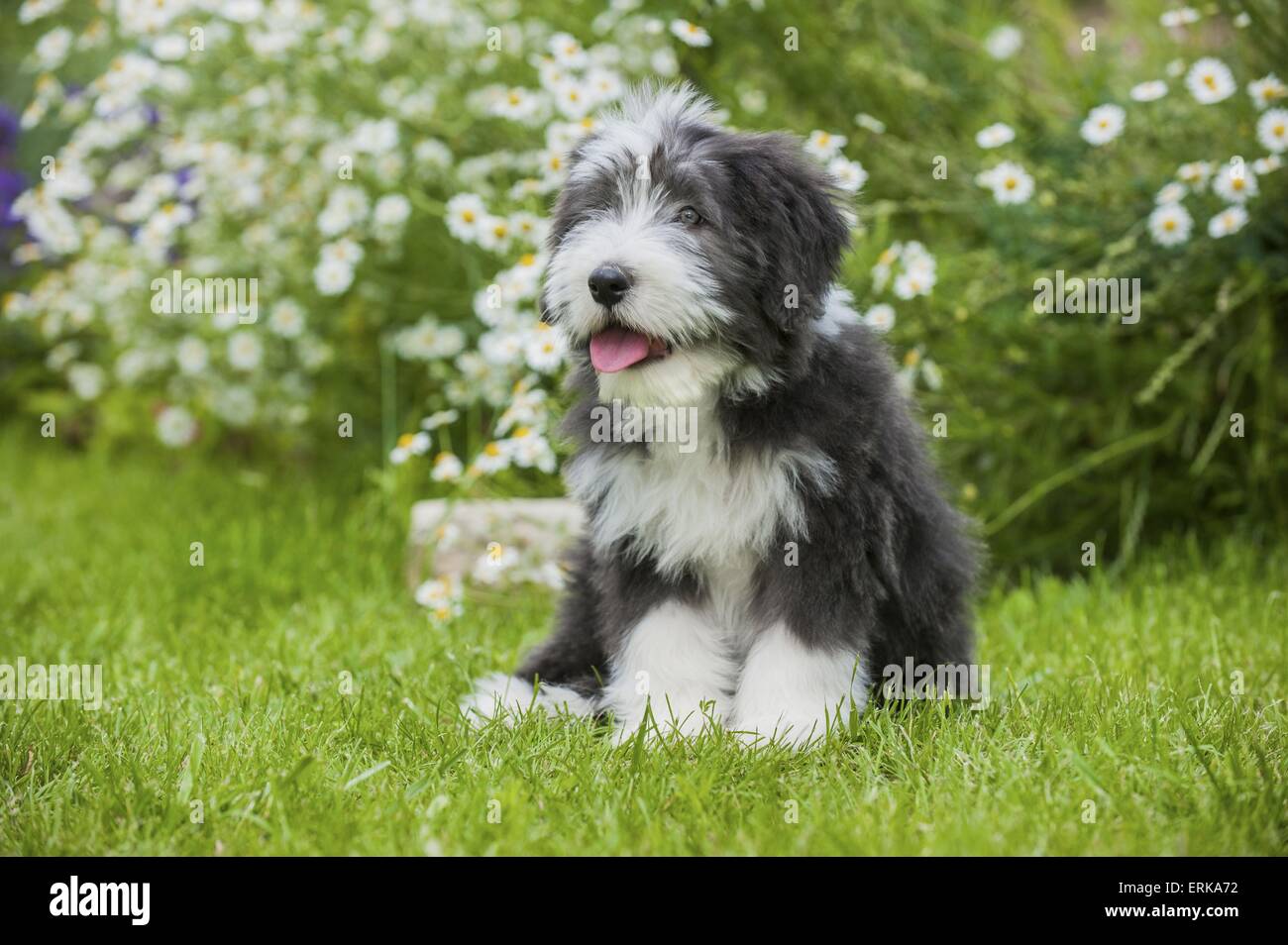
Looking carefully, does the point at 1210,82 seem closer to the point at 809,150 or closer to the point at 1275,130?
the point at 1275,130

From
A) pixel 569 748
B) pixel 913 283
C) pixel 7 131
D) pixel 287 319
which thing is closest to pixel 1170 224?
pixel 913 283

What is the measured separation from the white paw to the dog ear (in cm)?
123

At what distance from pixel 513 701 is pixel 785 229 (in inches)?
59.3

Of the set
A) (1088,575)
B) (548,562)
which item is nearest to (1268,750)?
(1088,575)

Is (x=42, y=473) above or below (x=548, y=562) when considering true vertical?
above

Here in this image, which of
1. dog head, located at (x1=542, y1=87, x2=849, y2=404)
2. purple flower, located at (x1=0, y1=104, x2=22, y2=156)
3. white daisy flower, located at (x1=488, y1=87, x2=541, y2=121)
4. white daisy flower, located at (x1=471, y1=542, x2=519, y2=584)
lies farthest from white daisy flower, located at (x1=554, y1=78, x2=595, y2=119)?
purple flower, located at (x1=0, y1=104, x2=22, y2=156)

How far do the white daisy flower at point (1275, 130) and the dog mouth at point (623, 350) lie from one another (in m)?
2.89

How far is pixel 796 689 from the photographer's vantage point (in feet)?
11.1

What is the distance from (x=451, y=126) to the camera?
593 centimetres

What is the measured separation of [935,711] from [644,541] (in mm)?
902

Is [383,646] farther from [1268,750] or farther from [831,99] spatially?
[831,99]

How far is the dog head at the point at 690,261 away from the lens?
326 centimetres

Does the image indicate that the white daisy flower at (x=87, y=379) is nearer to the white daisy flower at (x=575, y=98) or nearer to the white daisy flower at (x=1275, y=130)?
the white daisy flower at (x=575, y=98)

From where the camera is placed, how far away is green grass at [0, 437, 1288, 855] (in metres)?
2.87
